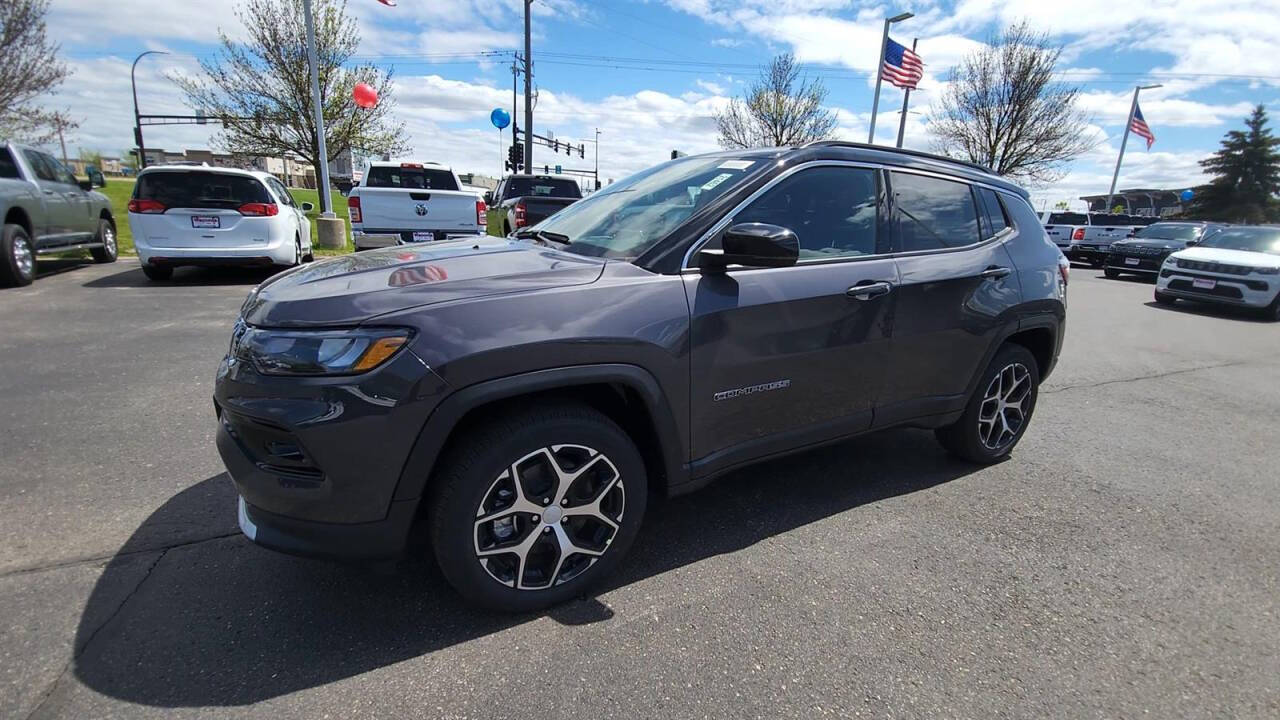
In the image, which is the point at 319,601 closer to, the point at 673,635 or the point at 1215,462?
the point at 673,635

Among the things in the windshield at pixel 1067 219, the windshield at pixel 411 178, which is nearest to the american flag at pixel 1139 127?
the windshield at pixel 1067 219

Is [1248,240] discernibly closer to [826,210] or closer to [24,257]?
[826,210]

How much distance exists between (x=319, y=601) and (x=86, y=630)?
748 mm

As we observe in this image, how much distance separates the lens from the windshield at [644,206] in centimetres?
280

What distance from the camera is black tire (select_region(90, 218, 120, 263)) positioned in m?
11.0

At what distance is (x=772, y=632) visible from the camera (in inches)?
92.8

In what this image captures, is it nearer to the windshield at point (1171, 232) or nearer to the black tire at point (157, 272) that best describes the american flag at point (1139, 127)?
the windshield at point (1171, 232)

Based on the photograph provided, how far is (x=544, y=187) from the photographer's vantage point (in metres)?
15.6

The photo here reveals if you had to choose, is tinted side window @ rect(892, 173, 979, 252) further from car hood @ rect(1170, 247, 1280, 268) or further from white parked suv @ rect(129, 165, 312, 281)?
car hood @ rect(1170, 247, 1280, 268)

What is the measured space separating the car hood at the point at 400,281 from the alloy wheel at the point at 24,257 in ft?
28.9

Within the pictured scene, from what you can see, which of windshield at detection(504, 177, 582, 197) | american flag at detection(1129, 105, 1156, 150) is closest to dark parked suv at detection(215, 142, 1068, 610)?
windshield at detection(504, 177, 582, 197)

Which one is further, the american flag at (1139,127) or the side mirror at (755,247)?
the american flag at (1139,127)

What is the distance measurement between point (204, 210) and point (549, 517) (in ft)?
29.4

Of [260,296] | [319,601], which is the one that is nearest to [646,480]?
[319,601]
